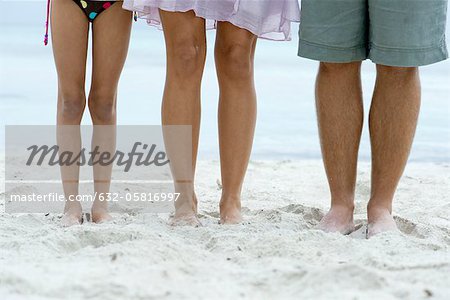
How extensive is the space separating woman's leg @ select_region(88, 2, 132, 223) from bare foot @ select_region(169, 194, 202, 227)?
30cm

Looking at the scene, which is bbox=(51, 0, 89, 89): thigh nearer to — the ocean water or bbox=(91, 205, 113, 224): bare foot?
bbox=(91, 205, 113, 224): bare foot

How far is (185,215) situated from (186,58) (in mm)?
638

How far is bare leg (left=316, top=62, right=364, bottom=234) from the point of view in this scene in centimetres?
319

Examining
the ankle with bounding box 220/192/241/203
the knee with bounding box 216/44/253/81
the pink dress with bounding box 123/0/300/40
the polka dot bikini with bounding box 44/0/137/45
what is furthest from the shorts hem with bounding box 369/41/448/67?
the polka dot bikini with bounding box 44/0/137/45

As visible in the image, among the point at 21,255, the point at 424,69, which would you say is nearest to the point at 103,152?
the point at 21,255

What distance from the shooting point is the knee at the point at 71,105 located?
3.25 meters

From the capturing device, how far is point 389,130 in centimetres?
316

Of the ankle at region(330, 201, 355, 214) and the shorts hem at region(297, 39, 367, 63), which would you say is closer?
the shorts hem at region(297, 39, 367, 63)

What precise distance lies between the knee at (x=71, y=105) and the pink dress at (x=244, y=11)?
0.41m

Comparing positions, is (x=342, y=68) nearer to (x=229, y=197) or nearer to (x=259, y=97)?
(x=229, y=197)

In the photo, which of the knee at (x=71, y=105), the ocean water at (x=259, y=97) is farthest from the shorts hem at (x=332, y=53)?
the ocean water at (x=259, y=97)

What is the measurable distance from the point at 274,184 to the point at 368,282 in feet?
7.79

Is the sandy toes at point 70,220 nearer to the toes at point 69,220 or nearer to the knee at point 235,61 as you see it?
the toes at point 69,220

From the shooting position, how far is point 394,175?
321 cm
